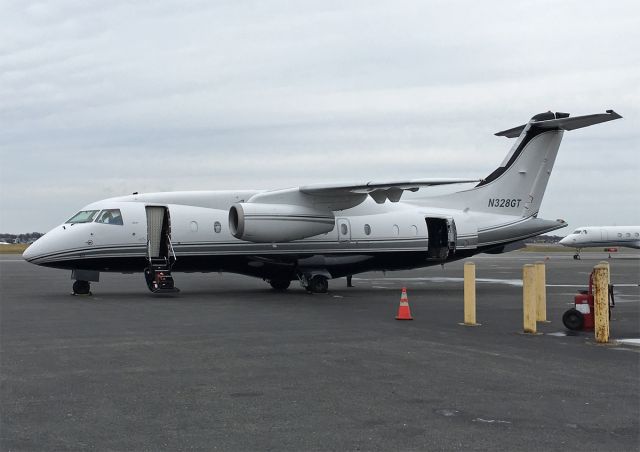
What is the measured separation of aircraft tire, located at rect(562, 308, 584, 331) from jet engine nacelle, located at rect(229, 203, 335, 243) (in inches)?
405

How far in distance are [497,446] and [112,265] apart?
57.6ft

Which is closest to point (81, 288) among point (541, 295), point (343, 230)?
point (343, 230)

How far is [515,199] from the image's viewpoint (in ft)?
86.6

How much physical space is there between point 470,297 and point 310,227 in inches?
339

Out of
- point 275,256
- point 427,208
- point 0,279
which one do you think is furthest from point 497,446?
point 0,279

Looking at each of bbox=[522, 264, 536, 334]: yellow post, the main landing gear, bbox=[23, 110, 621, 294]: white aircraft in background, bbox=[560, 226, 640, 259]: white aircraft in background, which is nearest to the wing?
bbox=[23, 110, 621, 294]: white aircraft in background

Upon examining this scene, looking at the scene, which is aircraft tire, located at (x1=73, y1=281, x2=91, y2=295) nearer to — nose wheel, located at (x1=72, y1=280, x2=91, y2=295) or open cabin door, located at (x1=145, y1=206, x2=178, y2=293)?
nose wheel, located at (x1=72, y1=280, x2=91, y2=295)

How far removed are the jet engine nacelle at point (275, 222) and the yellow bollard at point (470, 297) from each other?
8.12 meters

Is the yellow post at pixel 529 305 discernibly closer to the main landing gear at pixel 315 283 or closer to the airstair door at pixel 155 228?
the main landing gear at pixel 315 283

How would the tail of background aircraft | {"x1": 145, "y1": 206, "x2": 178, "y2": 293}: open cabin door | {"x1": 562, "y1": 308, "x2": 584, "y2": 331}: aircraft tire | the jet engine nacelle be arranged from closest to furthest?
{"x1": 562, "y1": 308, "x2": 584, "y2": 331}: aircraft tire, the jet engine nacelle, {"x1": 145, "y1": 206, "x2": 178, "y2": 293}: open cabin door, the tail of background aircraft

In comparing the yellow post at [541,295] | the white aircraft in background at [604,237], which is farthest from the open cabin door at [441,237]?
the white aircraft in background at [604,237]

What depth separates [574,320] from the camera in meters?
13.6

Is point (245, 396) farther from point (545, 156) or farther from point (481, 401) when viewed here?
point (545, 156)

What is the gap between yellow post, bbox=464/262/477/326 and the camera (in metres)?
14.8
